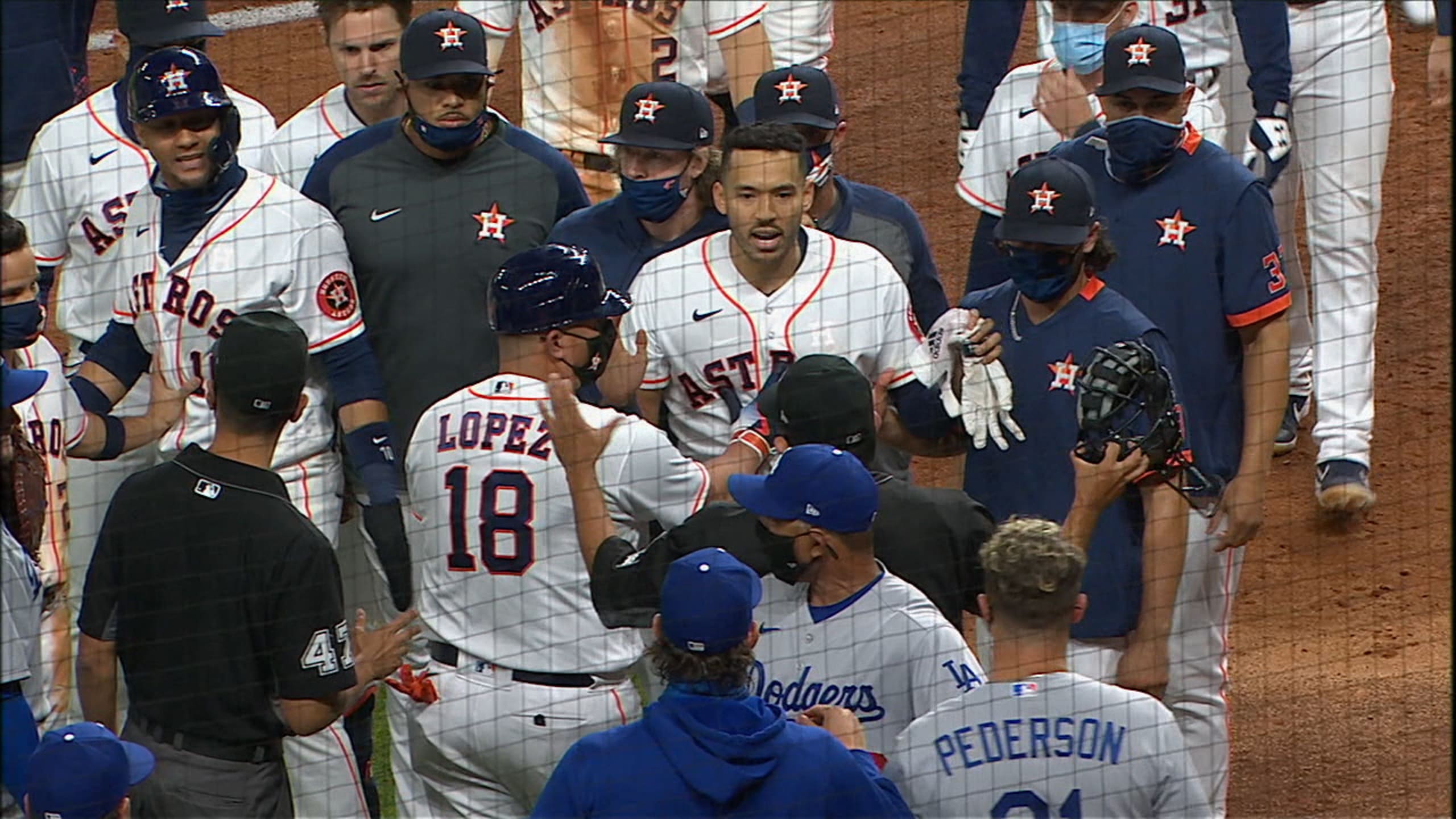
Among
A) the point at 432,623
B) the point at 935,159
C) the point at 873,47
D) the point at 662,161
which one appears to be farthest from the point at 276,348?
the point at 873,47

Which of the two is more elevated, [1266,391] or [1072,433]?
[1266,391]

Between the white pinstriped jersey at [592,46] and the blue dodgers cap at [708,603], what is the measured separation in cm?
338

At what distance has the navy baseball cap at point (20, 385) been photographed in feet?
14.6

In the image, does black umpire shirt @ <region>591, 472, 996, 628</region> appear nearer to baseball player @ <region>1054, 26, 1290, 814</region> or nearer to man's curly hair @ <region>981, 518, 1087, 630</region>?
man's curly hair @ <region>981, 518, 1087, 630</region>

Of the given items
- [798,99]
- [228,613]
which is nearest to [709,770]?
[228,613]

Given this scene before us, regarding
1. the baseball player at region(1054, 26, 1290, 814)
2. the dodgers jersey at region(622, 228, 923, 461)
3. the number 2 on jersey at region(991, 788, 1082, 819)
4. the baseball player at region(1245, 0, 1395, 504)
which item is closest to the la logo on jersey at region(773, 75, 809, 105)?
the dodgers jersey at region(622, 228, 923, 461)

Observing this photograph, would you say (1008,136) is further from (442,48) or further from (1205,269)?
(442,48)

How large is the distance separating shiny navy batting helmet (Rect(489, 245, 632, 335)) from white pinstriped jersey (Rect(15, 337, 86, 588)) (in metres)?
1.02

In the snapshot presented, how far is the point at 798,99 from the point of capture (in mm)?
5605

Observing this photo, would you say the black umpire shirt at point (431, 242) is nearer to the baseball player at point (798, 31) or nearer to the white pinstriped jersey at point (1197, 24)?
the baseball player at point (798, 31)

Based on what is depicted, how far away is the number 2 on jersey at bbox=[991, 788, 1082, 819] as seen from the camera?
147 inches

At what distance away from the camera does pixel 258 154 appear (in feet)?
20.0

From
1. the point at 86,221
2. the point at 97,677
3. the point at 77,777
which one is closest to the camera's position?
the point at 77,777

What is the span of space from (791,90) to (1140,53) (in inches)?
33.8
